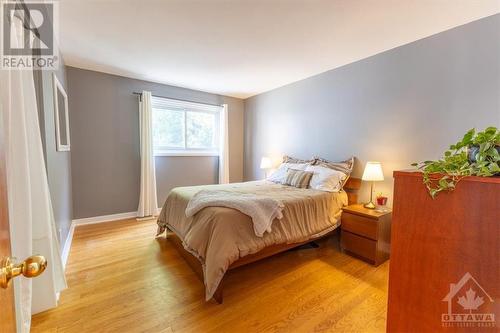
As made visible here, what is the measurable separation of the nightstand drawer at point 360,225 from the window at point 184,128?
9.78 ft

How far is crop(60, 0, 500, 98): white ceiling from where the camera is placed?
185 cm

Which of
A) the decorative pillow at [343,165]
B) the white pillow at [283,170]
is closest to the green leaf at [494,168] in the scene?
the decorative pillow at [343,165]

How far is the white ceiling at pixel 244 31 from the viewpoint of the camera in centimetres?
185

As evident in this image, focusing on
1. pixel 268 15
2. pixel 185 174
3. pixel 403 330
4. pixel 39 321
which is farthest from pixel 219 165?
pixel 403 330

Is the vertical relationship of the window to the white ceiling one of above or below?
below

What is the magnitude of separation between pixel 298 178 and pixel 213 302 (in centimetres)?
188

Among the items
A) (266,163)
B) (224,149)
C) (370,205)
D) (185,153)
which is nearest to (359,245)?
(370,205)

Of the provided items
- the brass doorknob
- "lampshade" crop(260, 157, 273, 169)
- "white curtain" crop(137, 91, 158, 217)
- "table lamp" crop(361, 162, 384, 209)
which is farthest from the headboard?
"white curtain" crop(137, 91, 158, 217)

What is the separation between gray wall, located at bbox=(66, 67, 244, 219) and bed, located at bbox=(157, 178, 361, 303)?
1.36 meters

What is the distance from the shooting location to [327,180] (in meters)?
2.81

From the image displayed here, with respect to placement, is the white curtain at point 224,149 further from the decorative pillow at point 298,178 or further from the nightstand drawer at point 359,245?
the nightstand drawer at point 359,245

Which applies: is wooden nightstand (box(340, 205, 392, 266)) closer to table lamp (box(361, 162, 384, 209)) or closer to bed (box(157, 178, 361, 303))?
bed (box(157, 178, 361, 303))

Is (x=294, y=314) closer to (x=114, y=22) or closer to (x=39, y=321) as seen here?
(x=39, y=321)

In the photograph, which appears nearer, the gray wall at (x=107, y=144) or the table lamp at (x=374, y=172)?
the table lamp at (x=374, y=172)
